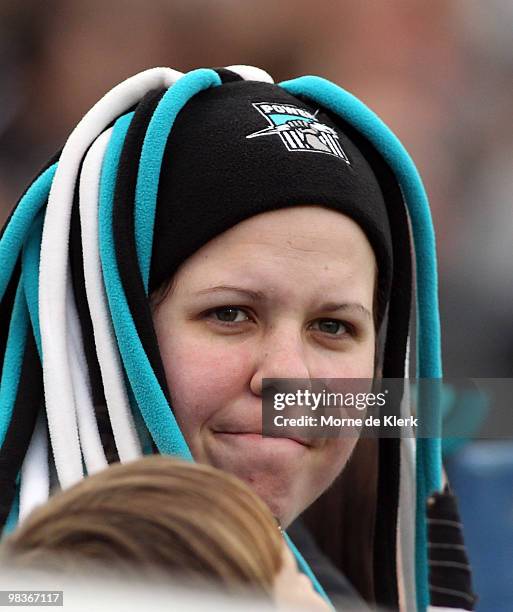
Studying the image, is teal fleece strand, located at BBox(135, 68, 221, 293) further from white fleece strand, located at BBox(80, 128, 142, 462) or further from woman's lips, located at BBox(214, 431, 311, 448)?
woman's lips, located at BBox(214, 431, 311, 448)

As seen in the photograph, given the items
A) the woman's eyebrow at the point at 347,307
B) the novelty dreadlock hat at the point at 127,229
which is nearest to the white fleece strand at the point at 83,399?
the novelty dreadlock hat at the point at 127,229

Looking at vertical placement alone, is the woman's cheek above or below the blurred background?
below

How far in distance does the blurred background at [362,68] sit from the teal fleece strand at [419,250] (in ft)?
3.73

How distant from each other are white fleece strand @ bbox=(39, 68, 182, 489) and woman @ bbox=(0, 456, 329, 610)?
23.4 inches

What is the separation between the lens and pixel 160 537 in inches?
24.9

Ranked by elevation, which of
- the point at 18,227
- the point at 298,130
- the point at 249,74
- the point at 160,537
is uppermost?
the point at 249,74

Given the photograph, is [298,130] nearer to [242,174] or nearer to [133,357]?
[242,174]

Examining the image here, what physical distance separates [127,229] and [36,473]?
0.32 metres

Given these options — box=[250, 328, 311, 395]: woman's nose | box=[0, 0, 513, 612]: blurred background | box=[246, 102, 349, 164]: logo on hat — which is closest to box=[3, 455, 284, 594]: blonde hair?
box=[250, 328, 311, 395]: woman's nose

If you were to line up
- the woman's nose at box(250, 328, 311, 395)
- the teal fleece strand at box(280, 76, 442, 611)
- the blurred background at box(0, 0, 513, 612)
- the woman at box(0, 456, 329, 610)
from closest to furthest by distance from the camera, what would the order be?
the woman at box(0, 456, 329, 610) < the woman's nose at box(250, 328, 311, 395) < the teal fleece strand at box(280, 76, 442, 611) < the blurred background at box(0, 0, 513, 612)

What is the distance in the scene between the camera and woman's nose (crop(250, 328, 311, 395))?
124 centimetres

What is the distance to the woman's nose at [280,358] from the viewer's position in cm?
124

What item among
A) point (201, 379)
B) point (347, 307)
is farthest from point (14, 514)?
point (347, 307)

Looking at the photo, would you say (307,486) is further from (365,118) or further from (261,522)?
(261,522)
